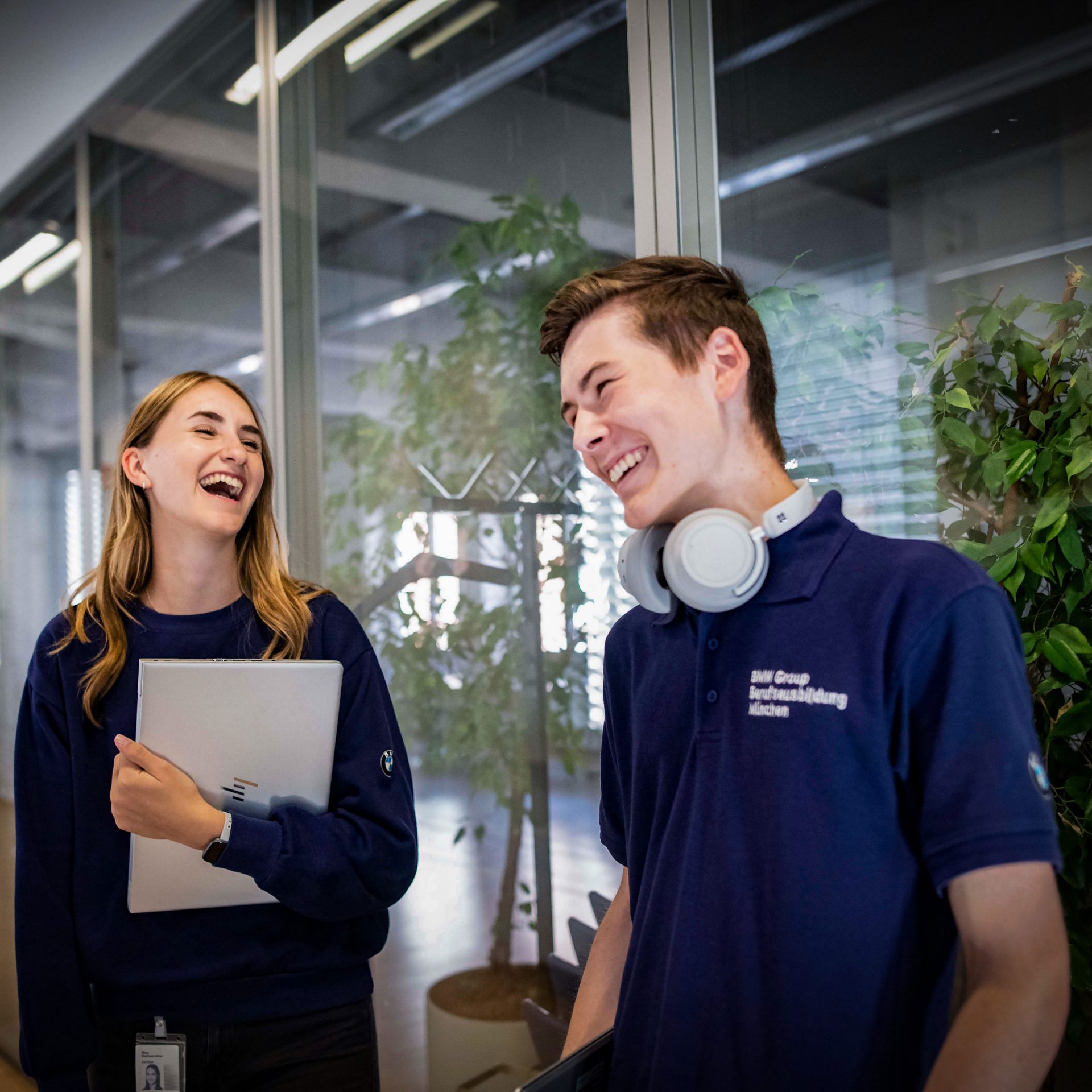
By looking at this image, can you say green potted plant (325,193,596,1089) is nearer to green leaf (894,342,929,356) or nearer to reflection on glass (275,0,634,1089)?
reflection on glass (275,0,634,1089)

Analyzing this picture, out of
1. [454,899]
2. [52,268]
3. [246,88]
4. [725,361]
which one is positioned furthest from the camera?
[52,268]

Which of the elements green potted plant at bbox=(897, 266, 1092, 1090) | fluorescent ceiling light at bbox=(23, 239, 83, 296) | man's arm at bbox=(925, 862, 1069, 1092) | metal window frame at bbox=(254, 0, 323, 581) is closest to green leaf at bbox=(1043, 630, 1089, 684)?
green potted plant at bbox=(897, 266, 1092, 1090)

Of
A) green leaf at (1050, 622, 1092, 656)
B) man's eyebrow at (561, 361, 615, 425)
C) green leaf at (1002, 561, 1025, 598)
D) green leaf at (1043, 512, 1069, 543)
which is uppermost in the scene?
man's eyebrow at (561, 361, 615, 425)

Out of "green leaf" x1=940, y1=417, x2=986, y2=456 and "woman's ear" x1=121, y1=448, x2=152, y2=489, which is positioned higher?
"woman's ear" x1=121, y1=448, x2=152, y2=489

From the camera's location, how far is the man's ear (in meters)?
1.15

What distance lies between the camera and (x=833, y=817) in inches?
38.3

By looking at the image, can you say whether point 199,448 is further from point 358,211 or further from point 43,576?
point 43,576

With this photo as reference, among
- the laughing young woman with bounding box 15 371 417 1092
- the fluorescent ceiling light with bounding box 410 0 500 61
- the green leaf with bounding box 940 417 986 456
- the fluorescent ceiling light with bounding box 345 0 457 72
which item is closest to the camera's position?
the green leaf with bounding box 940 417 986 456

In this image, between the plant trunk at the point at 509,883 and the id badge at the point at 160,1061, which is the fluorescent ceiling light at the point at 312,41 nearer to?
the plant trunk at the point at 509,883

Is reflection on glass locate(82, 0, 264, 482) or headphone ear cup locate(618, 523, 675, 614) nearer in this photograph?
headphone ear cup locate(618, 523, 675, 614)

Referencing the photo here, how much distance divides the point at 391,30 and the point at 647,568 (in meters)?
2.08

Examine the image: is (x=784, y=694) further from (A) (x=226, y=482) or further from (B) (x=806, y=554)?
(A) (x=226, y=482)

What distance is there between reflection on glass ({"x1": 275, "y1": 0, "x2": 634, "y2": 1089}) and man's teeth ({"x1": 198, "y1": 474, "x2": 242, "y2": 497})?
25.5 inches

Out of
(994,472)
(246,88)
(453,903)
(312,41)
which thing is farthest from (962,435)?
(246,88)
